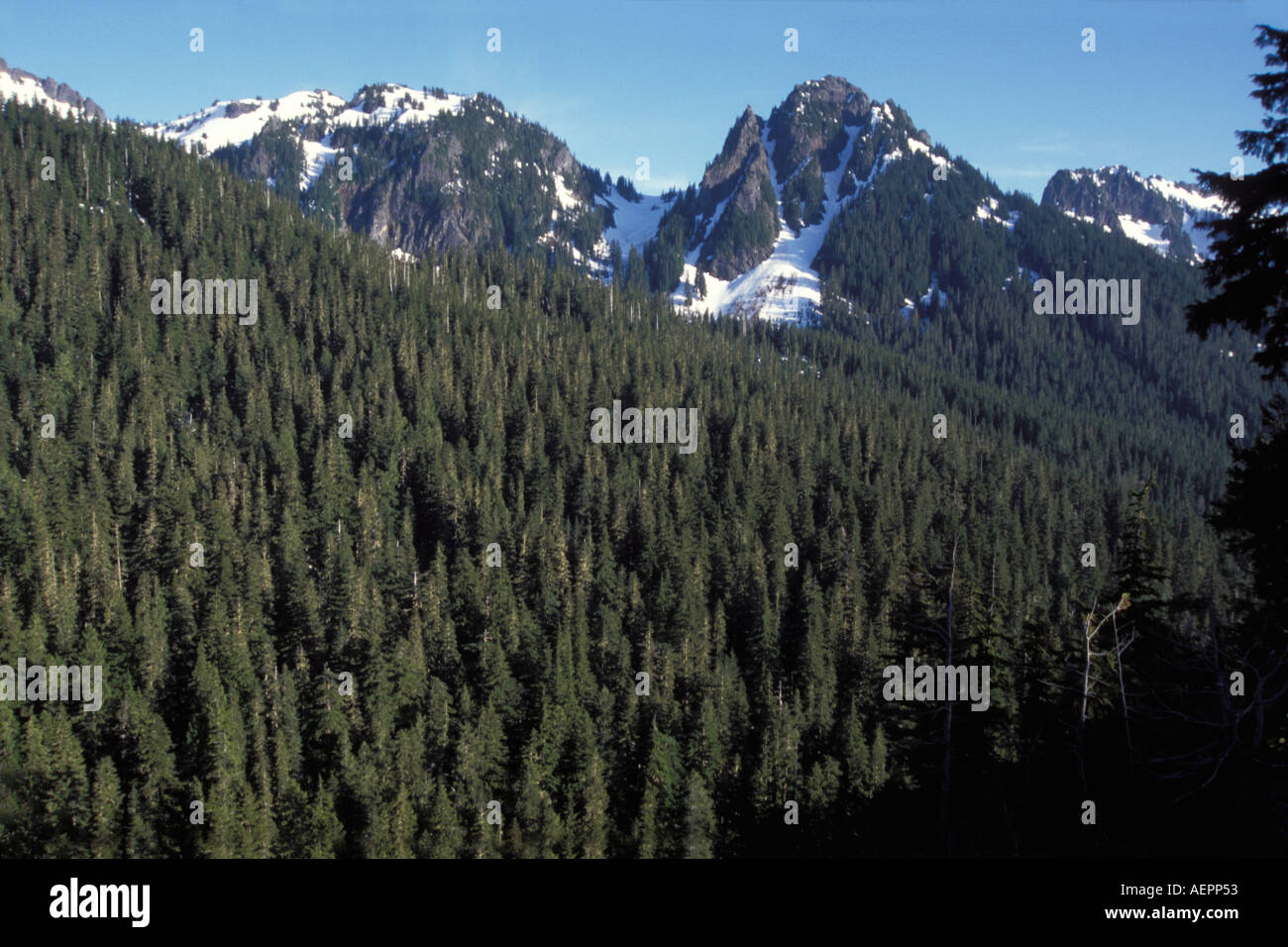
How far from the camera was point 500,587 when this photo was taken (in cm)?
7731

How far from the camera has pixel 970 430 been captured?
170000 mm

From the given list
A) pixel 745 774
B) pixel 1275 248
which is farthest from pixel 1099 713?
pixel 745 774

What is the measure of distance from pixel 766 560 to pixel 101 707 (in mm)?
64025

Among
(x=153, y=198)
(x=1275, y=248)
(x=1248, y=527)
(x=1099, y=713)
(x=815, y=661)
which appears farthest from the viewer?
(x=153, y=198)

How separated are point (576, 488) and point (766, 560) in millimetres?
29225

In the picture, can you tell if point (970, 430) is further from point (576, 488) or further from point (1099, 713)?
point (1099, 713)

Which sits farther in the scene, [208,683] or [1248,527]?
[208,683]

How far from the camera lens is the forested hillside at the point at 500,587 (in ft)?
112

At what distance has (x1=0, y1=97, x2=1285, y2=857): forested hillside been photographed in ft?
112

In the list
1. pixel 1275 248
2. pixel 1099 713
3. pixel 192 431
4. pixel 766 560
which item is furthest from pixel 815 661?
pixel 192 431

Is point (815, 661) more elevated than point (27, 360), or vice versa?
point (27, 360)
